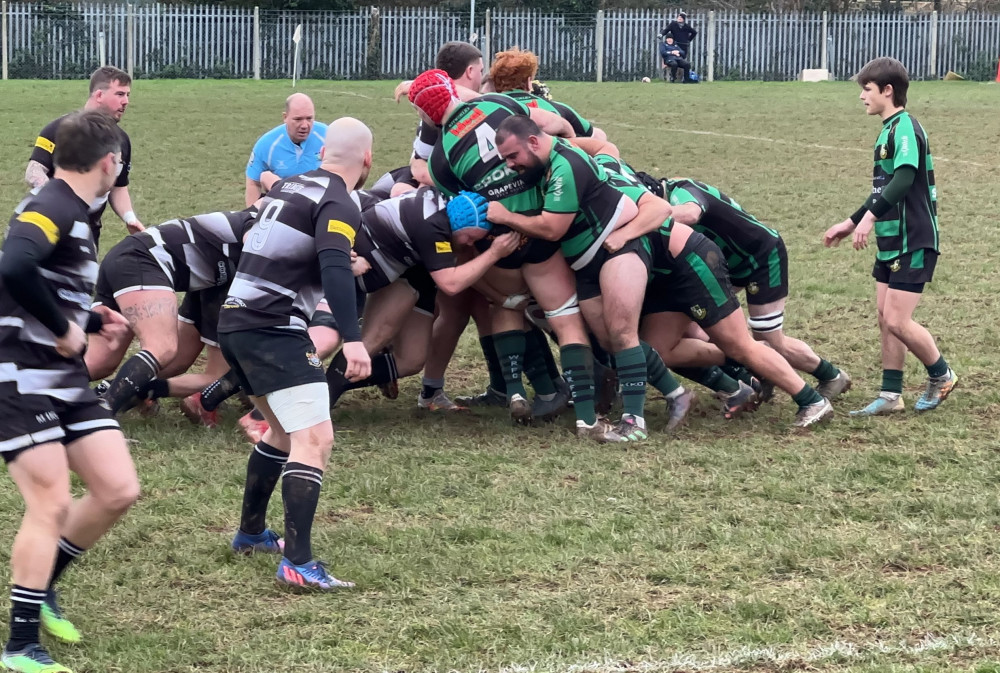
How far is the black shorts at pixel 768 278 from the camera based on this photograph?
7.13 metres

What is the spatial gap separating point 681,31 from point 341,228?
27639 millimetres

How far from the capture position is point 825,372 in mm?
7219

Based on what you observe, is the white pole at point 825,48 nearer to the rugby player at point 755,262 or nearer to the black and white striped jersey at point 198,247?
the rugby player at point 755,262

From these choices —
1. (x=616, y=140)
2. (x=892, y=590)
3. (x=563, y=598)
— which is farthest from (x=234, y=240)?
(x=616, y=140)

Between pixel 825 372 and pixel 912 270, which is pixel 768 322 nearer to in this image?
pixel 825 372

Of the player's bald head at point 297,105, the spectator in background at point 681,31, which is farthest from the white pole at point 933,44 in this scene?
the player's bald head at point 297,105

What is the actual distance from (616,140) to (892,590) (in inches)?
564

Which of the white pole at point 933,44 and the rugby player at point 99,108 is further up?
the white pole at point 933,44

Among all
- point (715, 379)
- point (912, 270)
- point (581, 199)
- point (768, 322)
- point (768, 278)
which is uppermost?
point (581, 199)

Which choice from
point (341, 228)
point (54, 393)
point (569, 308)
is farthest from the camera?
point (569, 308)

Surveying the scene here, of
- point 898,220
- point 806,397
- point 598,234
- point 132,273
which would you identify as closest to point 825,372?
point 806,397

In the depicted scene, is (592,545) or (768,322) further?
(768,322)

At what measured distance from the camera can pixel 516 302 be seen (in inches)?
273

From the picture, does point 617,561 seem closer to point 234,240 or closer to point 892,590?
point 892,590
